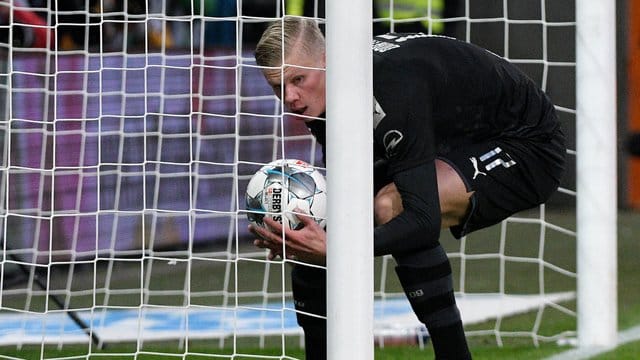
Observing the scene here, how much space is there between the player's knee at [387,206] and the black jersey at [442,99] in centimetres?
12

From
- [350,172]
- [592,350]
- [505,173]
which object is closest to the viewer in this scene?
[350,172]

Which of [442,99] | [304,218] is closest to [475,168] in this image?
[442,99]

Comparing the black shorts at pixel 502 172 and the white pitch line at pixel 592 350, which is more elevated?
the black shorts at pixel 502 172

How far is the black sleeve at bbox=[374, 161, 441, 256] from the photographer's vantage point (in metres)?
3.72

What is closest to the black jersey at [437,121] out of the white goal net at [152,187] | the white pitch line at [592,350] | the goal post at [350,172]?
the goal post at [350,172]

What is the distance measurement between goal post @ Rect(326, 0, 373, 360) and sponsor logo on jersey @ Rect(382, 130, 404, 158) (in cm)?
32

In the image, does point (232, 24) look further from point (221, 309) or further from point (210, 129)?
point (221, 309)

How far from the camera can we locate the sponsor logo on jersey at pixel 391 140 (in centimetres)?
372

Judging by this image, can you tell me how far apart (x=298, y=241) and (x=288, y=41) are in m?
0.60

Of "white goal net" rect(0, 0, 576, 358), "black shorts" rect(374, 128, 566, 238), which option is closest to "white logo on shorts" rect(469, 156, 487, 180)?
"black shorts" rect(374, 128, 566, 238)

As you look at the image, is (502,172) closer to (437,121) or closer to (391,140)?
(437,121)

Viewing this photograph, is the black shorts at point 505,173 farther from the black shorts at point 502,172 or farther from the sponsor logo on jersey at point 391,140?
the sponsor logo on jersey at point 391,140

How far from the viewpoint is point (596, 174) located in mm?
5336

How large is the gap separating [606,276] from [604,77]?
0.78 meters
